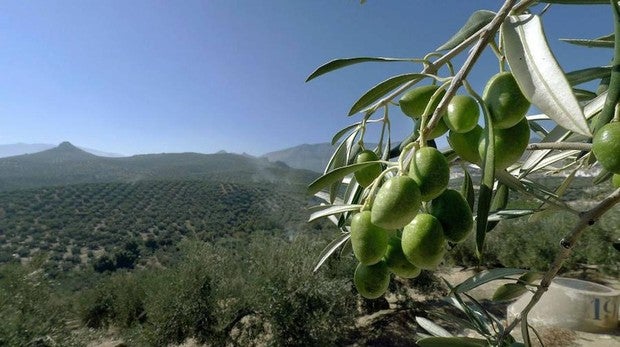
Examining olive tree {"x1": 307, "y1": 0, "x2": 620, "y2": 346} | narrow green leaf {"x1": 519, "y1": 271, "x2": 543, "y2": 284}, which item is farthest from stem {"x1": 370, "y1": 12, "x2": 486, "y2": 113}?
narrow green leaf {"x1": 519, "y1": 271, "x2": 543, "y2": 284}

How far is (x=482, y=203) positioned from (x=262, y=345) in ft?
24.5

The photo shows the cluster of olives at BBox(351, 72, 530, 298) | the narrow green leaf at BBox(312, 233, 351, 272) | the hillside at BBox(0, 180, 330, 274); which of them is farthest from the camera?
the hillside at BBox(0, 180, 330, 274)

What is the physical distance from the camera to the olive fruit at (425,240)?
21.7 inches

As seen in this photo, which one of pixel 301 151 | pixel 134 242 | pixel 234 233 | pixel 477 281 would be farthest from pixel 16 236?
pixel 301 151

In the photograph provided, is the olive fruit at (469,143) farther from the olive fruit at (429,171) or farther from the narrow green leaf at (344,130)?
the narrow green leaf at (344,130)

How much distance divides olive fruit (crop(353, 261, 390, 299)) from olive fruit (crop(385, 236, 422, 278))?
0.6 inches

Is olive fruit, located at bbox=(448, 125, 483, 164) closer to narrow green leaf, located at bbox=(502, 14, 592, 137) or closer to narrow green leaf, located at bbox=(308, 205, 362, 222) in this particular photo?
narrow green leaf, located at bbox=(502, 14, 592, 137)

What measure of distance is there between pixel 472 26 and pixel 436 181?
0.30 meters

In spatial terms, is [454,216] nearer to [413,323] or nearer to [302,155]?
[413,323]

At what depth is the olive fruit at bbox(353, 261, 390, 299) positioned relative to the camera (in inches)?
27.6

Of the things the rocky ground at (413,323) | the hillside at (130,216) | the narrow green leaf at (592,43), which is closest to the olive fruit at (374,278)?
the narrow green leaf at (592,43)

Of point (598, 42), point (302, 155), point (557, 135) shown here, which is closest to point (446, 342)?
point (557, 135)

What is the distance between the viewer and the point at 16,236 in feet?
84.6

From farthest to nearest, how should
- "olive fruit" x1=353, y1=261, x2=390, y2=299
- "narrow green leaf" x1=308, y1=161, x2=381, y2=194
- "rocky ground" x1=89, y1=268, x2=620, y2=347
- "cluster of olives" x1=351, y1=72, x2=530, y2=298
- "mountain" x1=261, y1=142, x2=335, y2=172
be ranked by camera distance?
1. "mountain" x1=261, y1=142, x2=335, y2=172
2. "rocky ground" x1=89, y1=268, x2=620, y2=347
3. "olive fruit" x1=353, y1=261, x2=390, y2=299
4. "narrow green leaf" x1=308, y1=161, x2=381, y2=194
5. "cluster of olives" x1=351, y1=72, x2=530, y2=298
